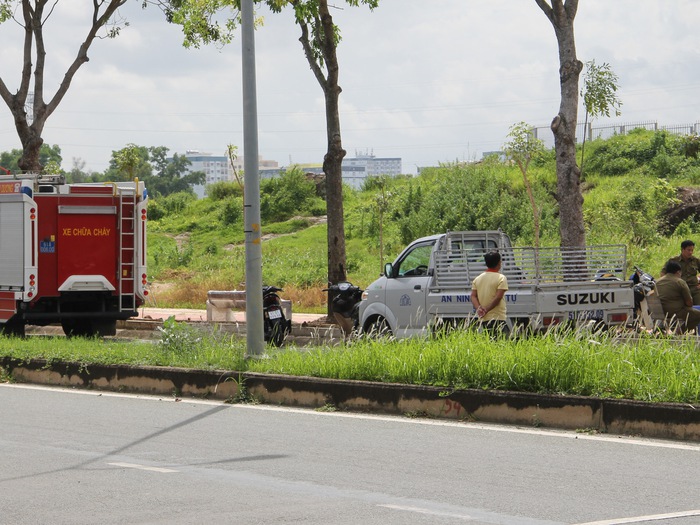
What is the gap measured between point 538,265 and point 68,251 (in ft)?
31.5

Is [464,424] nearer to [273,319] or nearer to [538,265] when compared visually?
[538,265]

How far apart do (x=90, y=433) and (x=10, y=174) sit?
12145 millimetres

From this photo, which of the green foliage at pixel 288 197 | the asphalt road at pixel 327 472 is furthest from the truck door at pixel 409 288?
the green foliage at pixel 288 197

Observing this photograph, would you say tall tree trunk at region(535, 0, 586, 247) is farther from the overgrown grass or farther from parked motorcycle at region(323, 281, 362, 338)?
the overgrown grass

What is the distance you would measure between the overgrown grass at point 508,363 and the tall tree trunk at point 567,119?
7.31m

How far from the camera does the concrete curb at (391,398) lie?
8922 mm

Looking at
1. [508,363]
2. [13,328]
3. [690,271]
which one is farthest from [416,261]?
[13,328]

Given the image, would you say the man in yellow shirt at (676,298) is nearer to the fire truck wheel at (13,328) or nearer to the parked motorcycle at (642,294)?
the parked motorcycle at (642,294)

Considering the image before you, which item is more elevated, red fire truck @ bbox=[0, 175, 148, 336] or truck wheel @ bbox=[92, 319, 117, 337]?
red fire truck @ bbox=[0, 175, 148, 336]

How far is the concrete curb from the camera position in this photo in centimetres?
892

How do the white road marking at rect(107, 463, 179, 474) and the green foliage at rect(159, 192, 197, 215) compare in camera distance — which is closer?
the white road marking at rect(107, 463, 179, 474)

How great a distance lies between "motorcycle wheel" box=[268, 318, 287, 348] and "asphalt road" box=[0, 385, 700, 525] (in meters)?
6.54

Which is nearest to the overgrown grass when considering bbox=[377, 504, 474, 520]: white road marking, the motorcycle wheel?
bbox=[377, 504, 474, 520]: white road marking

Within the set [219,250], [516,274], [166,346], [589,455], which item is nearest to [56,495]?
[589,455]
